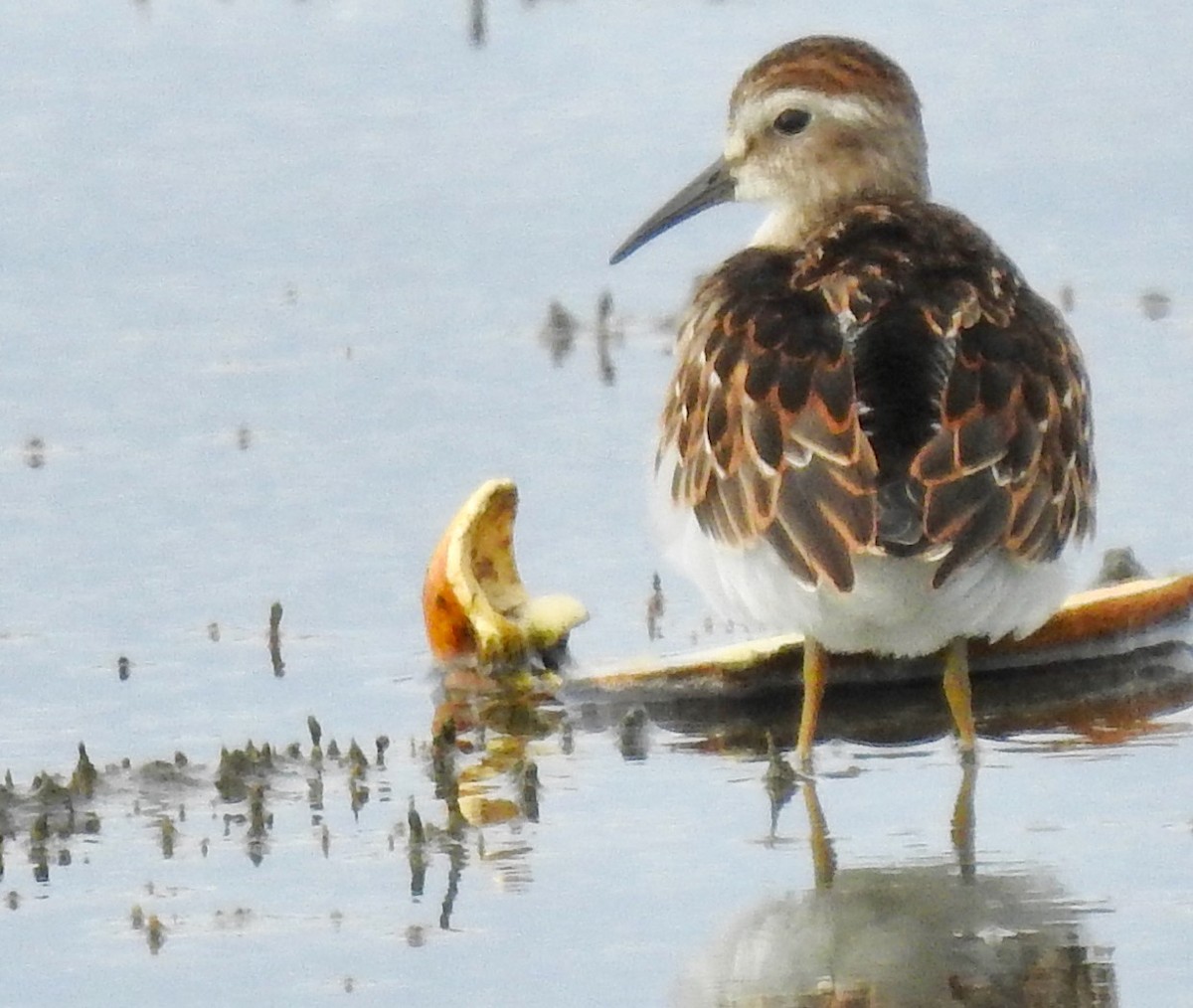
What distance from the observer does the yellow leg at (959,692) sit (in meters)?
8.34

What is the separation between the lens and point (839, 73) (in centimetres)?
960

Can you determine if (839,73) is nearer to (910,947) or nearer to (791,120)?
(791,120)

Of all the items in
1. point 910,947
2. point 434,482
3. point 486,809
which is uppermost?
point 434,482

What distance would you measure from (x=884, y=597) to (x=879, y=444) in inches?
14.4

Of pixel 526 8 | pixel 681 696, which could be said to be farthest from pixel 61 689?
pixel 526 8

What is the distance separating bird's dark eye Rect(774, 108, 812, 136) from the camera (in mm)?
9641

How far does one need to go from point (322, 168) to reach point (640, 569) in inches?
198

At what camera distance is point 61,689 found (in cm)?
900

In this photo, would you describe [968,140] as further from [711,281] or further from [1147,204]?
[711,281]

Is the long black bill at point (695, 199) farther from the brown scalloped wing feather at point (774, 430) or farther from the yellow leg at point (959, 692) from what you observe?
the yellow leg at point (959, 692)

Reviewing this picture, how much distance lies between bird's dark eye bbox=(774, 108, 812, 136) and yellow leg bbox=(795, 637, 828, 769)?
6.01ft

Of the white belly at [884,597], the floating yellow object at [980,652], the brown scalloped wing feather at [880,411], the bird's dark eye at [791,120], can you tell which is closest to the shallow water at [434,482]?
the floating yellow object at [980,652]

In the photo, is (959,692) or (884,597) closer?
(884,597)

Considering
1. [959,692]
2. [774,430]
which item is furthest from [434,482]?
[774,430]
